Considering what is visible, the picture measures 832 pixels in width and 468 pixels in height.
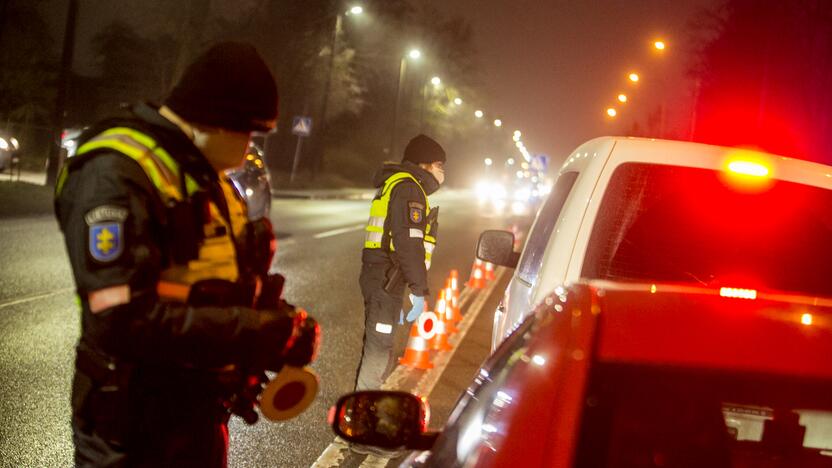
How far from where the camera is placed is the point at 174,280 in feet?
8.42

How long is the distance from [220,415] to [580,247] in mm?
1525

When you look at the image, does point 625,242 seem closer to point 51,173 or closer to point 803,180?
point 803,180

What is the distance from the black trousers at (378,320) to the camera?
6.18m

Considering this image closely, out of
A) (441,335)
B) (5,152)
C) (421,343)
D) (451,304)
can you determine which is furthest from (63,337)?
(5,152)

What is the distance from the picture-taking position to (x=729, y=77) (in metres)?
34.5

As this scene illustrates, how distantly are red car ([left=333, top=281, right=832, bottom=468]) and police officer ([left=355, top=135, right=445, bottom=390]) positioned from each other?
391 centimetres

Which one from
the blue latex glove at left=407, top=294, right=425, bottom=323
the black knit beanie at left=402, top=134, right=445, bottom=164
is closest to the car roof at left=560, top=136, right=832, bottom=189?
the black knit beanie at left=402, top=134, right=445, bottom=164

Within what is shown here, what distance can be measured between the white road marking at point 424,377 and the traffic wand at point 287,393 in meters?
2.74

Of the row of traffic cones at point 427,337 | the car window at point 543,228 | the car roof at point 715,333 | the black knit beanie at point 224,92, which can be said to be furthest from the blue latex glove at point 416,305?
the car roof at point 715,333

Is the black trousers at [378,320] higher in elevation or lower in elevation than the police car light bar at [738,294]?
lower

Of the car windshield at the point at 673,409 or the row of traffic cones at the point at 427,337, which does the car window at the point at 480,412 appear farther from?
the row of traffic cones at the point at 427,337

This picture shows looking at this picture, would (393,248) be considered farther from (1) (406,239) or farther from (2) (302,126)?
(2) (302,126)

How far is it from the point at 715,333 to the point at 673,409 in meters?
0.19

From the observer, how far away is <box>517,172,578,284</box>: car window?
424 centimetres
